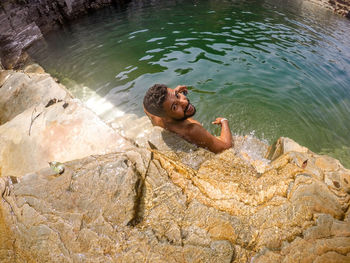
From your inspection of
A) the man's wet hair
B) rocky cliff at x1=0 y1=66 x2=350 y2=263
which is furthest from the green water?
rocky cliff at x1=0 y1=66 x2=350 y2=263

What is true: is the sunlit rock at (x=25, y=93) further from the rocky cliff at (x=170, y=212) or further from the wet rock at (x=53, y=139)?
the rocky cliff at (x=170, y=212)

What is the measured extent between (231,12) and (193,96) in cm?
1021

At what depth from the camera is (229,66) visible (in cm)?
666

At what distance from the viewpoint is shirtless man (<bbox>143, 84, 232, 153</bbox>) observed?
2830 mm

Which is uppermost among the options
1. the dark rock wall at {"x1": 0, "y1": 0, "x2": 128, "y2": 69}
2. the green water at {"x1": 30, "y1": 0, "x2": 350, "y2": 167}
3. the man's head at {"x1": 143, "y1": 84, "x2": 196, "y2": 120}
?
the dark rock wall at {"x1": 0, "y1": 0, "x2": 128, "y2": 69}

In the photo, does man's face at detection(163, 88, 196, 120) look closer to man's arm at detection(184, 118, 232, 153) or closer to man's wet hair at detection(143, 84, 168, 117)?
man's wet hair at detection(143, 84, 168, 117)

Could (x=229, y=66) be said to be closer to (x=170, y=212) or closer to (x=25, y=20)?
(x=170, y=212)

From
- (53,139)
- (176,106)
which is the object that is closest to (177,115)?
(176,106)

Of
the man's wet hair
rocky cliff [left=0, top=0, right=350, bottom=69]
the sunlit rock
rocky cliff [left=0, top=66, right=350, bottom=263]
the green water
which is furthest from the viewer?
rocky cliff [left=0, top=0, right=350, bottom=69]

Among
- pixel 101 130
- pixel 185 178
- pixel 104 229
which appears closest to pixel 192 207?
pixel 185 178

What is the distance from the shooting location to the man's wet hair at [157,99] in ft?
9.17

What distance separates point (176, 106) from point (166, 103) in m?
0.17

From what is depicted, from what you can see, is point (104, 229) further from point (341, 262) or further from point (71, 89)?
point (71, 89)

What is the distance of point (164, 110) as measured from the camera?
291 centimetres
